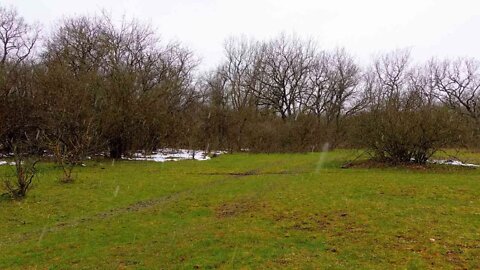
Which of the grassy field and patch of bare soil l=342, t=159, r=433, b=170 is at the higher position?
patch of bare soil l=342, t=159, r=433, b=170

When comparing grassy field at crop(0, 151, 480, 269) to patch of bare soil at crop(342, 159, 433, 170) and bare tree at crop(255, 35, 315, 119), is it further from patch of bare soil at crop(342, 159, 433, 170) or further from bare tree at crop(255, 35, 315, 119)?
bare tree at crop(255, 35, 315, 119)

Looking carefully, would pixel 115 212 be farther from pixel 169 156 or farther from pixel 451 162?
pixel 451 162

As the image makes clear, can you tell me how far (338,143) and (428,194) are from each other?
34.4 meters

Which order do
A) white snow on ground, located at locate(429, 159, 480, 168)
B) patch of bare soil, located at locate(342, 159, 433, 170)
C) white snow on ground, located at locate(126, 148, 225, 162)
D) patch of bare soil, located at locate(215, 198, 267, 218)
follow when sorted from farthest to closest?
white snow on ground, located at locate(126, 148, 225, 162) → white snow on ground, located at locate(429, 159, 480, 168) → patch of bare soil, located at locate(342, 159, 433, 170) → patch of bare soil, located at locate(215, 198, 267, 218)

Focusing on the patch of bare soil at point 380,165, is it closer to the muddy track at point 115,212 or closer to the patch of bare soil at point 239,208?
the muddy track at point 115,212

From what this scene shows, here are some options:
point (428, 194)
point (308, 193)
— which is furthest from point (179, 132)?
point (428, 194)

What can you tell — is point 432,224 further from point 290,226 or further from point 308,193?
point 308,193

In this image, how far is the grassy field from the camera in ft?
23.1

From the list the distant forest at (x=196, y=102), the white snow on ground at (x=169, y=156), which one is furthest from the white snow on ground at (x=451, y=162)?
the white snow on ground at (x=169, y=156)

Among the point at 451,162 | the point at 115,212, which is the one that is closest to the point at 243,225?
the point at 115,212

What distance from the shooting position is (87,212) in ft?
37.2

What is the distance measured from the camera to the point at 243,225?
9.54 m

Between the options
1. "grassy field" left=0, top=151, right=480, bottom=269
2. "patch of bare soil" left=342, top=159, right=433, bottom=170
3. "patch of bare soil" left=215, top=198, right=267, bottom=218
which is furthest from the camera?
"patch of bare soil" left=342, top=159, right=433, bottom=170

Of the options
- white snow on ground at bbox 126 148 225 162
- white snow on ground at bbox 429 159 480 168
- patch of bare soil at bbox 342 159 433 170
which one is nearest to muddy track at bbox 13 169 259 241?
patch of bare soil at bbox 342 159 433 170
